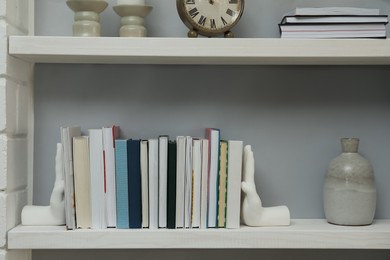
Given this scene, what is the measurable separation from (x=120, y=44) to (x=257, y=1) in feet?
A: 1.51

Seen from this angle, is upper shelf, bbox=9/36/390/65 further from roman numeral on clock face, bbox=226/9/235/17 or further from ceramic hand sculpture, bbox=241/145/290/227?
ceramic hand sculpture, bbox=241/145/290/227

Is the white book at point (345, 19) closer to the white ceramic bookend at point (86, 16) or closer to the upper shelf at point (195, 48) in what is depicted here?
the upper shelf at point (195, 48)

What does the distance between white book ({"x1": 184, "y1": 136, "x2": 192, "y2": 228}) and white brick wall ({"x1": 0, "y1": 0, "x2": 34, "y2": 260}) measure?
43 centimetres

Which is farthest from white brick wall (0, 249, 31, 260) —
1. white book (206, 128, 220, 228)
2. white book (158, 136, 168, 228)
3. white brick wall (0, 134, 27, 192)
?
white book (206, 128, 220, 228)

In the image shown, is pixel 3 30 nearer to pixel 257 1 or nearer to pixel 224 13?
pixel 224 13

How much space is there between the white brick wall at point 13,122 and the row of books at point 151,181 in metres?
0.14

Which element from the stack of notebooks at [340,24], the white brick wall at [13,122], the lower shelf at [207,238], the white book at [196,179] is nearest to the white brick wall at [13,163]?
the white brick wall at [13,122]

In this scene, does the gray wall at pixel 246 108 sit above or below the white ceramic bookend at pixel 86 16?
below

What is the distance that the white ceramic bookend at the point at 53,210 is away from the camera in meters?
1.53

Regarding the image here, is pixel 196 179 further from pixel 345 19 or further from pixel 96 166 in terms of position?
pixel 345 19

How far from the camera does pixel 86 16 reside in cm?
154

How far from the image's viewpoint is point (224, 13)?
1555mm

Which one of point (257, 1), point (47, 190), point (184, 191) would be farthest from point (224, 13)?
point (47, 190)

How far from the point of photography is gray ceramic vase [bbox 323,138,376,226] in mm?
1555
